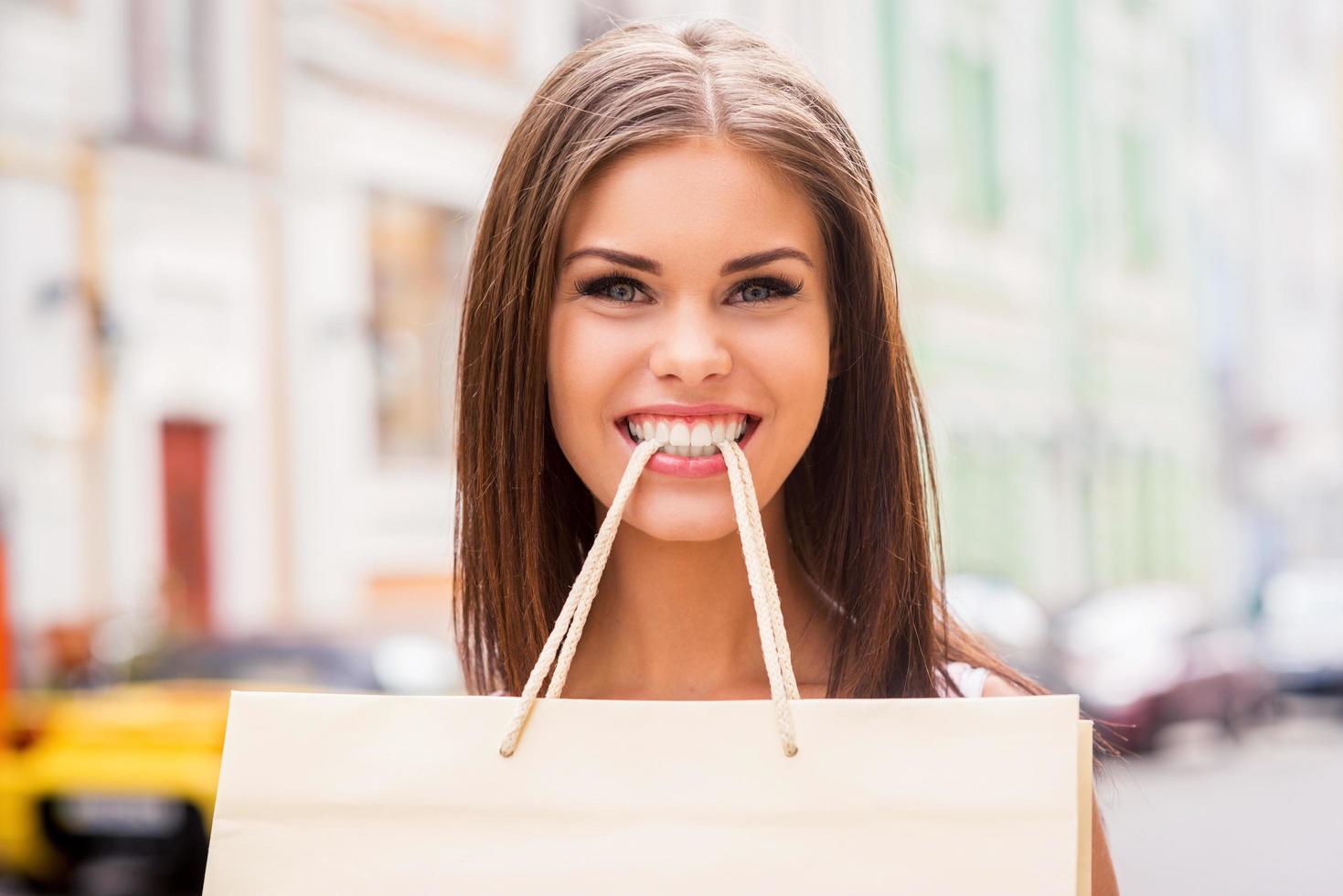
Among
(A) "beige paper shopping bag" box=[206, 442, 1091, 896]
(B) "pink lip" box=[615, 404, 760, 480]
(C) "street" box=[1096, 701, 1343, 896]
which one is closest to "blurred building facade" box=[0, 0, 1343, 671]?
(C) "street" box=[1096, 701, 1343, 896]

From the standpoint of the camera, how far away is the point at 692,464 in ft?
5.31

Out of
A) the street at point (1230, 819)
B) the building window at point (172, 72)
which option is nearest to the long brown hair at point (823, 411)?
the street at point (1230, 819)

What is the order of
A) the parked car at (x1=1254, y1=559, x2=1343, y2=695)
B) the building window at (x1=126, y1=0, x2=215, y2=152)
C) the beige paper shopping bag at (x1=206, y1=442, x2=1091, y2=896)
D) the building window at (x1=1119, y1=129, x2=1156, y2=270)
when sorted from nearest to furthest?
the beige paper shopping bag at (x1=206, y1=442, x2=1091, y2=896)
the building window at (x1=126, y1=0, x2=215, y2=152)
the parked car at (x1=1254, y1=559, x2=1343, y2=695)
the building window at (x1=1119, y1=129, x2=1156, y2=270)

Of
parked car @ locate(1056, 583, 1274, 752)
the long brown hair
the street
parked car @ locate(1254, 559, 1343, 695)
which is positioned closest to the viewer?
the long brown hair

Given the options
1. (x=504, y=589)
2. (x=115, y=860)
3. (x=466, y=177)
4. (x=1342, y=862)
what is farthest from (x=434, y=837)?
(x=466, y=177)

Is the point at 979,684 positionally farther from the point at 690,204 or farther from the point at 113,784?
the point at 113,784

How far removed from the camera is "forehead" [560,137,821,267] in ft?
5.18

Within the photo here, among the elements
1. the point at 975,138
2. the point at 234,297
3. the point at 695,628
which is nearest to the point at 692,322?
the point at 695,628

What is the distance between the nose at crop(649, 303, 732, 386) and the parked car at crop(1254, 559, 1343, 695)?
17.5 metres

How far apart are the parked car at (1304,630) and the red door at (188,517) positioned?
11.6 metres

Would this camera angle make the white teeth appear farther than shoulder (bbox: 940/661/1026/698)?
No

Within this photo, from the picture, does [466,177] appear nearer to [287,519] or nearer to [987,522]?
[287,519]

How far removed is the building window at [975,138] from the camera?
20.5m

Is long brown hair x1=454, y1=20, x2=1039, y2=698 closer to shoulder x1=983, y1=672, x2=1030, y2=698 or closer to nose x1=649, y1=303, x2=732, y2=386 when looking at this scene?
shoulder x1=983, y1=672, x2=1030, y2=698
